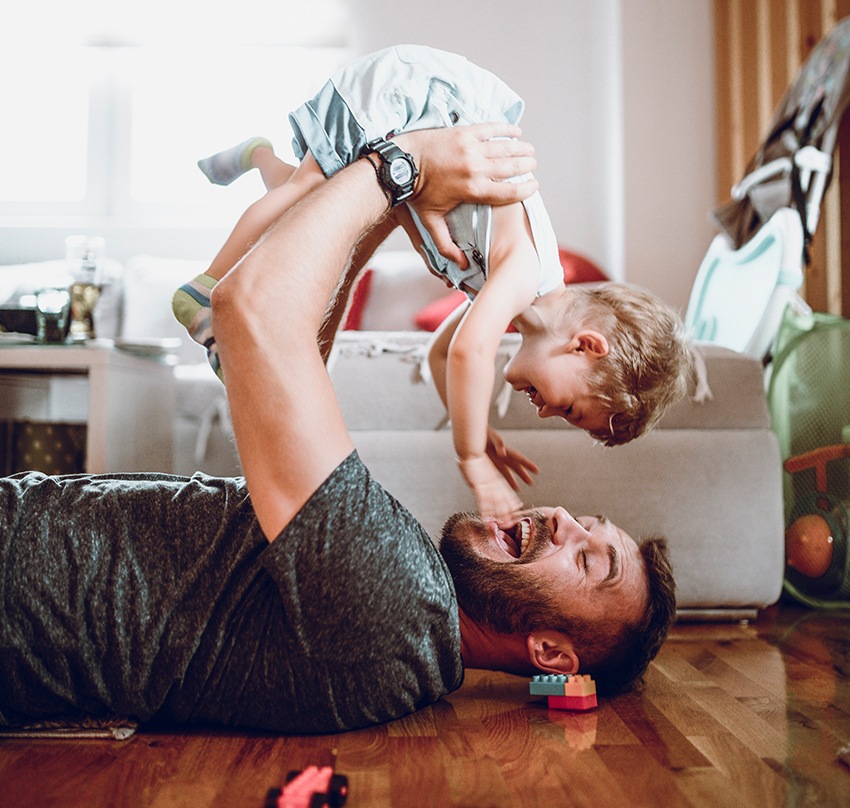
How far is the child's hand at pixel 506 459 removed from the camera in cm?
170

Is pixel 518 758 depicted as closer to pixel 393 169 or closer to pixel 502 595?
pixel 502 595

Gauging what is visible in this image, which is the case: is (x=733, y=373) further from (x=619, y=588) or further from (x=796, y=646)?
(x=619, y=588)

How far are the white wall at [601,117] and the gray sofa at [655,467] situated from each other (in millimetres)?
1499

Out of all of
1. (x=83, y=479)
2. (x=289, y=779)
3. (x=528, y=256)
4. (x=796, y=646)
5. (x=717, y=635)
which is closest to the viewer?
(x=289, y=779)

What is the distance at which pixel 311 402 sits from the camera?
910mm

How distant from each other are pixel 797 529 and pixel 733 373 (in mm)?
454

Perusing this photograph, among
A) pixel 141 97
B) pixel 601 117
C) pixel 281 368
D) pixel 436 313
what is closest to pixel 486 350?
pixel 281 368

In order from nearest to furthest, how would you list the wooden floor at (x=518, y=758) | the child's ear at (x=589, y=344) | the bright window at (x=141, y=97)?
the wooden floor at (x=518, y=758) → the child's ear at (x=589, y=344) → the bright window at (x=141, y=97)

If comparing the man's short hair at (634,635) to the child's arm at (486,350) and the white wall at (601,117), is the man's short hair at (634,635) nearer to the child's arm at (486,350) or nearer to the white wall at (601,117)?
the child's arm at (486,350)

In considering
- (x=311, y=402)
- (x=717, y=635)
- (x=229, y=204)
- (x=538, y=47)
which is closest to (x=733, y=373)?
(x=717, y=635)

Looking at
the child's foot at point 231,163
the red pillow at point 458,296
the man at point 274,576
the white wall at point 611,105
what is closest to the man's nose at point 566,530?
the man at point 274,576

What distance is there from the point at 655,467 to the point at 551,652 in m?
0.83

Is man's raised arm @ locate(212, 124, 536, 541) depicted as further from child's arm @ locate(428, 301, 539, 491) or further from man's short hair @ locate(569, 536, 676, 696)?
child's arm @ locate(428, 301, 539, 491)

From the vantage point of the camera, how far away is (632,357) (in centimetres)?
148
